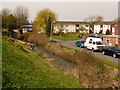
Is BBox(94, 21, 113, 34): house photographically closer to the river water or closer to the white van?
the white van

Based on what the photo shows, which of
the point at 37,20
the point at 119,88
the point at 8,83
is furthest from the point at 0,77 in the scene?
the point at 37,20

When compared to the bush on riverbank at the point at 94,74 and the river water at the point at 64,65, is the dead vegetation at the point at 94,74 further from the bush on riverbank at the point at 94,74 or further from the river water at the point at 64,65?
the river water at the point at 64,65

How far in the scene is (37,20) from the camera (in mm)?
55938

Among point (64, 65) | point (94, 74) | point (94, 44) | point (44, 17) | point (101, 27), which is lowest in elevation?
point (64, 65)

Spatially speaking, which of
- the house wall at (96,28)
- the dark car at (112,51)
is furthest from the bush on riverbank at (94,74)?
the house wall at (96,28)

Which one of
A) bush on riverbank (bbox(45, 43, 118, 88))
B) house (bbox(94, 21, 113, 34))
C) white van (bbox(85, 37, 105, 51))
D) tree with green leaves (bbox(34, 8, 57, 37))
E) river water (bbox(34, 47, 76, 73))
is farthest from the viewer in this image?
house (bbox(94, 21, 113, 34))

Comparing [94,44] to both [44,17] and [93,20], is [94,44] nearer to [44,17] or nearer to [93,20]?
[44,17]

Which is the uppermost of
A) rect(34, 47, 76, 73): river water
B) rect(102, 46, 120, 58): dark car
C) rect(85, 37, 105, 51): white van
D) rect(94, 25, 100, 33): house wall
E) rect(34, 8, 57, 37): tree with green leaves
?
rect(34, 8, 57, 37): tree with green leaves

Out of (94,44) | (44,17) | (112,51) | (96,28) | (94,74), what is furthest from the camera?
(96,28)

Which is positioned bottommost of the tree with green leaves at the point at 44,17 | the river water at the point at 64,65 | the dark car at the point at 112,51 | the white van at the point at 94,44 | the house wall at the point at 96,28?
the river water at the point at 64,65

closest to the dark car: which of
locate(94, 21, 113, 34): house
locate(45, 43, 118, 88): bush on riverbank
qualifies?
locate(45, 43, 118, 88): bush on riverbank

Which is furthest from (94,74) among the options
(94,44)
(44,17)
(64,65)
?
(44,17)

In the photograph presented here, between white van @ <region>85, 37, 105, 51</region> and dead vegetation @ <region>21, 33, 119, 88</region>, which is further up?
white van @ <region>85, 37, 105, 51</region>

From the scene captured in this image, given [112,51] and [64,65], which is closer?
[64,65]
